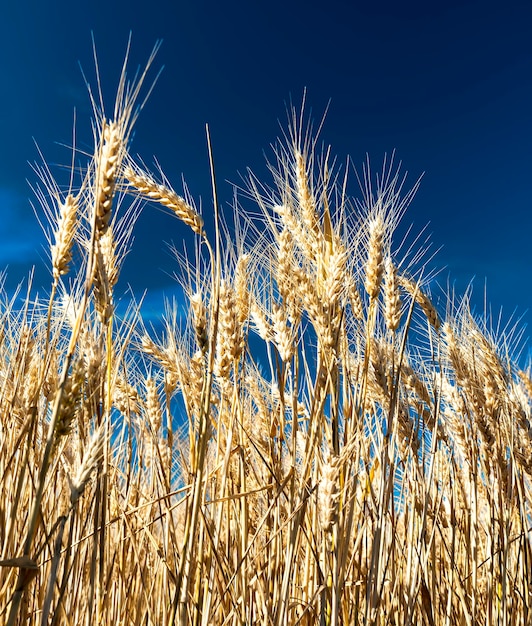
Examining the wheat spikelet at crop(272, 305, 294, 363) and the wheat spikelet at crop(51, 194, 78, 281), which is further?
the wheat spikelet at crop(272, 305, 294, 363)

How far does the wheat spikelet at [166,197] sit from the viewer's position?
1.42m

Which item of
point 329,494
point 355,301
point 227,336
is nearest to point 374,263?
point 355,301

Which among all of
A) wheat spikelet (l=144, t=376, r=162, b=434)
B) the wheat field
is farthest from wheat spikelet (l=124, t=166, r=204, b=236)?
wheat spikelet (l=144, t=376, r=162, b=434)

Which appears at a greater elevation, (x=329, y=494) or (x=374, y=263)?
(x=374, y=263)

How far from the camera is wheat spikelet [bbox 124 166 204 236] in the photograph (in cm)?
142

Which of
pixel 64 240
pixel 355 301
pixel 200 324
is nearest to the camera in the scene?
pixel 64 240

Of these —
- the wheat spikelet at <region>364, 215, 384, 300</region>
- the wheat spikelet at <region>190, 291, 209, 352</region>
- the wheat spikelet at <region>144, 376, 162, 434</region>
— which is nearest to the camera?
the wheat spikelet at <region>190, 291, 209, 352</region>

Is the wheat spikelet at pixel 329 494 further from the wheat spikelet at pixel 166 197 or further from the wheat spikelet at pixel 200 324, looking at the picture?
the wheat spikelet at pixel 166 197

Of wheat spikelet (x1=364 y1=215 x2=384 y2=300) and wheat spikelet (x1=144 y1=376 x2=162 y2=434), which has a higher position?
wheat spikelet (x1=364 y1=215 x2=384 y2=300)

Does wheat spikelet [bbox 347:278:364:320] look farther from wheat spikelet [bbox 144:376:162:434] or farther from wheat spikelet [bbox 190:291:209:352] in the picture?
wheat spikelet [bbox 144:376:162:434]

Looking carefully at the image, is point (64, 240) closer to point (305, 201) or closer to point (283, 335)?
point (283, 335)

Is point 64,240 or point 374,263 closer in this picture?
point 64,240

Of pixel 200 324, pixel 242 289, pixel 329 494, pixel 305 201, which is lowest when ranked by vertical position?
pixel 329 494

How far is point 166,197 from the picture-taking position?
4.87 ft
